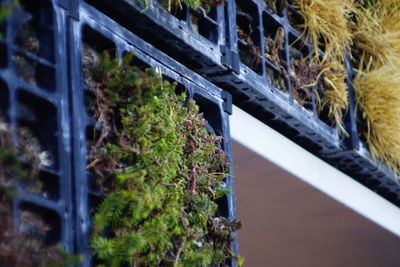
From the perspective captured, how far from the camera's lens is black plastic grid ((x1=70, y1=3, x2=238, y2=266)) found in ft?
6.24

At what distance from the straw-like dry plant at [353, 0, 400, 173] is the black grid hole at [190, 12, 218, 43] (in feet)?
3.57

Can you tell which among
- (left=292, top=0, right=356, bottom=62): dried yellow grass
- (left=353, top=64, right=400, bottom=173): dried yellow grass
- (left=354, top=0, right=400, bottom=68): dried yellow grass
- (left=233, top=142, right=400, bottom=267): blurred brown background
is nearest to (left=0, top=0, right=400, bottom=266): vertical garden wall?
(left=292, top=0, right=356, bottom=62): dried yellow grass

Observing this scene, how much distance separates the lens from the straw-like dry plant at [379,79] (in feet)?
12.0

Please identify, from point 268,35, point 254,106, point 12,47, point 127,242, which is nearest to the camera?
point 12,47

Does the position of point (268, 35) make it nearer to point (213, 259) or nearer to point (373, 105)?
point (373, 105)

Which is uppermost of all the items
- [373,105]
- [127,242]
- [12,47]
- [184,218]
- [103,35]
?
[373,105]

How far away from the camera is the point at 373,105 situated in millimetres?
3660

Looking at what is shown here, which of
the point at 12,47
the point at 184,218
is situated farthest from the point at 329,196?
the point at 12,47

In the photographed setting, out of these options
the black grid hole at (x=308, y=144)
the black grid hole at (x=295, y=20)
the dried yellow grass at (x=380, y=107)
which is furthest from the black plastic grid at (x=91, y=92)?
the dried yellow grass at (x=380, y=107)

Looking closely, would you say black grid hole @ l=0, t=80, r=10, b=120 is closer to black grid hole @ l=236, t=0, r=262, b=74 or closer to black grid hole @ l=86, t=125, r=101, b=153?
black grid hole @ l=86, t=125, r=101, b=153

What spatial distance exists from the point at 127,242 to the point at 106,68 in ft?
1.31

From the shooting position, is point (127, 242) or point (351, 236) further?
point (351, 236)

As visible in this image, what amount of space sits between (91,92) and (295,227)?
7.70 ft

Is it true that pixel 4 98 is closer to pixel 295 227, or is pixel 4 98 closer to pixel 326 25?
pixel 326 25
